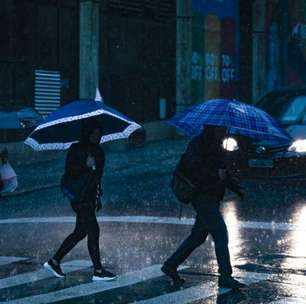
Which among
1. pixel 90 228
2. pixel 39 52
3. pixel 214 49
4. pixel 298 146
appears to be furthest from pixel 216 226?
pixel 214 49

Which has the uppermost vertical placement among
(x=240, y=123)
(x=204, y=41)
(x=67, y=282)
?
(x=204, y=41)

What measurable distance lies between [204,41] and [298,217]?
77.1 feet

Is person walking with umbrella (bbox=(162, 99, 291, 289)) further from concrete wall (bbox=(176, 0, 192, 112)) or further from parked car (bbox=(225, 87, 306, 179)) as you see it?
concrete wall (bbox=(176, 0, 192, 112))

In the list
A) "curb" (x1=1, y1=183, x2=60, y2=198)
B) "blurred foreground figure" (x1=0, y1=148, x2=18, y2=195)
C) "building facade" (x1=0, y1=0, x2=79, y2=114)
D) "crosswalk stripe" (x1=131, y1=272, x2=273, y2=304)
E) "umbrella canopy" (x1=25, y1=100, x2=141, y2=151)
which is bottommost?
"curb" (x1=1, y1=183, x2=60, y2=198)

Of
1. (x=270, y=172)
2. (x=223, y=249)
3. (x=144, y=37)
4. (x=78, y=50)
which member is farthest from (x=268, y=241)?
(x=144, y=37)

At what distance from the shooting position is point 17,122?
2220 cm

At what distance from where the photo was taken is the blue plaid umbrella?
8289 mm

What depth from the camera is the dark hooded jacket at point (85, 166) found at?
28.9ft

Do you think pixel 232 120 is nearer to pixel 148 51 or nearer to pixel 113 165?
pixel 113 165

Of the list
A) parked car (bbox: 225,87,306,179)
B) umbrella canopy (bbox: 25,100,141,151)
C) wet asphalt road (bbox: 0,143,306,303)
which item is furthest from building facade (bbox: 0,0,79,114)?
umbrella canopy (bbox: 25,100,141,151)

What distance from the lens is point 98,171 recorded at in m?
8.87

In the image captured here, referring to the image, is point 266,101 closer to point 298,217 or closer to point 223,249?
point 298,217

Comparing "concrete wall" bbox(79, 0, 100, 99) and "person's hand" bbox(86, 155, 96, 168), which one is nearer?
"person's hand" bbox(86, 155, 96, 168)

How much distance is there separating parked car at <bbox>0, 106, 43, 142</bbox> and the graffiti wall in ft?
40.0
